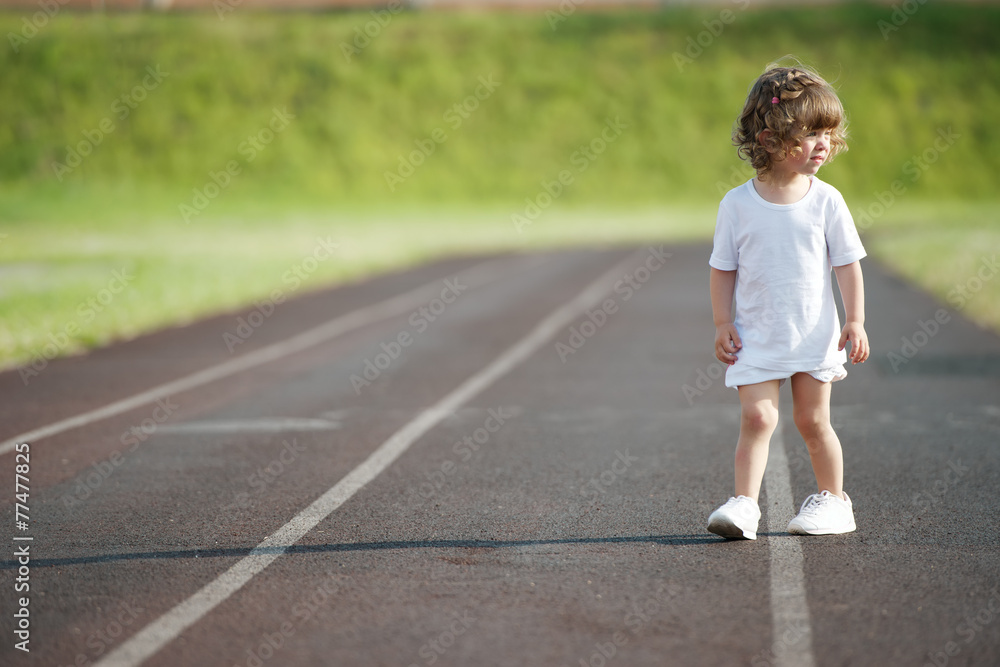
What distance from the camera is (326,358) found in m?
12.2

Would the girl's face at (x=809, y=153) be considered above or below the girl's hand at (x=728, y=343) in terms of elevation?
above

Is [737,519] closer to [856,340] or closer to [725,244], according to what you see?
[856,340]

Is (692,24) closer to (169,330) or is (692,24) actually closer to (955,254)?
(955,254)

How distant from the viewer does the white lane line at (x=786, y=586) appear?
150 inches

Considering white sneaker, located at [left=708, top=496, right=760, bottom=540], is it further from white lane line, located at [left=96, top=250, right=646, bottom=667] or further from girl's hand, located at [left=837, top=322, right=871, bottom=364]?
white lane line, located at [left=96, top=250, right=646, bottom=667]

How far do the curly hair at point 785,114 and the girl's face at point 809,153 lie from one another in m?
0.02

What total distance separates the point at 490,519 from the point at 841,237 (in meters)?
2.24

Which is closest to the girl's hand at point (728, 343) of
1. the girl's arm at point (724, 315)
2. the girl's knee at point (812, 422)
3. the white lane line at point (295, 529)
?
the girl's arm at point (724, 315)

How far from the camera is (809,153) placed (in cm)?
482

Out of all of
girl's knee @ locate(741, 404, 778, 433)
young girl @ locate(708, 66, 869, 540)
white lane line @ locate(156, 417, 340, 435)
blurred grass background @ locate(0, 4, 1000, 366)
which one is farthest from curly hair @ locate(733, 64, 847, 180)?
blurred grass background @ locate(0, 4, 1000, 366)

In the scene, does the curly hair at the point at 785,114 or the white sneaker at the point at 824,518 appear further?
the white sneaker at the point at 824,518

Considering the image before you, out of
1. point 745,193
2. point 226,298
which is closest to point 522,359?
point 745,193

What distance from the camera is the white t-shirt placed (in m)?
4.93

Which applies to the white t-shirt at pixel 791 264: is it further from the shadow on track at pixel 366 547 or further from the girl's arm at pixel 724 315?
the shadow on track at pixel 366 547
